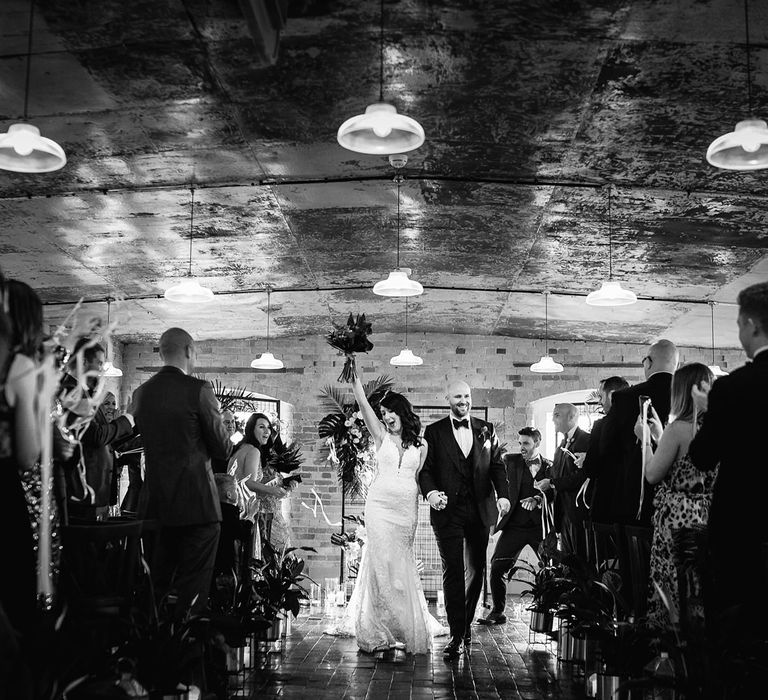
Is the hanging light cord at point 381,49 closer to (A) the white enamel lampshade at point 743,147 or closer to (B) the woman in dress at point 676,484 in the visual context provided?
(A) the white enamel lampshade at point 743,147

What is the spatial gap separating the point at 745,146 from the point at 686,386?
4.77 feet

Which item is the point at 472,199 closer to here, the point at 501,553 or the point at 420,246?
the point at 420,246

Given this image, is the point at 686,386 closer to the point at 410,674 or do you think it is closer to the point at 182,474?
the point at 182,474

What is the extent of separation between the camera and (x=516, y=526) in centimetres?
924

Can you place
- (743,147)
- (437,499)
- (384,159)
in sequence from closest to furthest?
(743,147), (437,499), (384,159)

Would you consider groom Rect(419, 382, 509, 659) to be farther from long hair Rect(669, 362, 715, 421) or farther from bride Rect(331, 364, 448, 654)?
long hair Rect(669, 362, 715, 421)

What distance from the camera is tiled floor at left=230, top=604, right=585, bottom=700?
5.43m

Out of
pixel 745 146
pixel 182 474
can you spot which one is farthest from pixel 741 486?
pixel 182 474

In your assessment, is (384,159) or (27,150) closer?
(27,150)

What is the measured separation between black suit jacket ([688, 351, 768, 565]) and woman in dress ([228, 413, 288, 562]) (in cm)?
418

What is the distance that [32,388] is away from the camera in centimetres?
277

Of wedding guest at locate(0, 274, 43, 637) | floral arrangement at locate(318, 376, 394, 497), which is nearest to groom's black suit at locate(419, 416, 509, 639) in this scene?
floral arrangement at locate(318, 376, 394, 497)

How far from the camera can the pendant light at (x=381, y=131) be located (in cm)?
510

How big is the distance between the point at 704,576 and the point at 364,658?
128 inches
